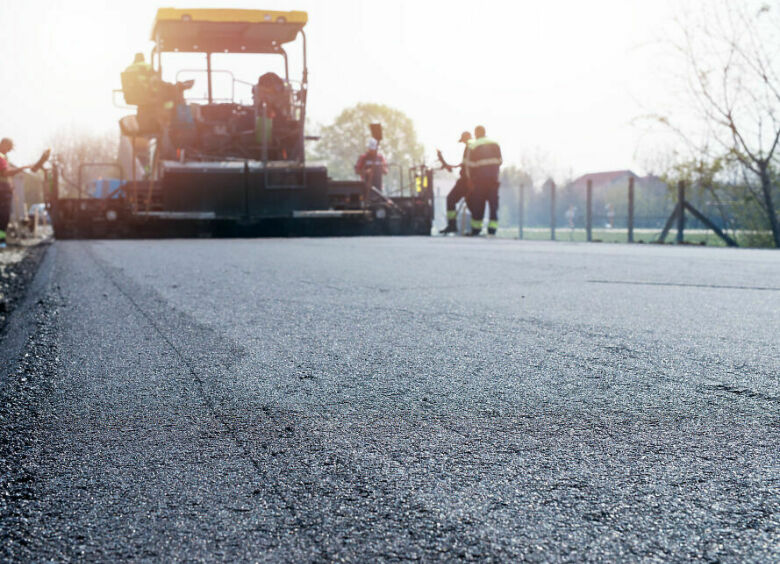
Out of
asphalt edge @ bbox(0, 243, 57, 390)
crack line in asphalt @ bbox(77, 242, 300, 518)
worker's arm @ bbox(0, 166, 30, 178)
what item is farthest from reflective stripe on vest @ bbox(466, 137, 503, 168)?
crack line in asphalt @ bbox(77, 242, 300, 518)

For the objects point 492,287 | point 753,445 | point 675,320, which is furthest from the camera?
point 492,287

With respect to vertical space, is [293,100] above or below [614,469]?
above

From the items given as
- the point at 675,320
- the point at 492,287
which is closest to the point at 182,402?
the point at 675,320

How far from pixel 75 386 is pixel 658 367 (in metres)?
1.90

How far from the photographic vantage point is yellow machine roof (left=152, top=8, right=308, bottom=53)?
42.8ft

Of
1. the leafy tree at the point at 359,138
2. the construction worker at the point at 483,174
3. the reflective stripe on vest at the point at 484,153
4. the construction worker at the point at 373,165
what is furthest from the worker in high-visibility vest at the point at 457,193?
the leafy tree at the point at 359,138

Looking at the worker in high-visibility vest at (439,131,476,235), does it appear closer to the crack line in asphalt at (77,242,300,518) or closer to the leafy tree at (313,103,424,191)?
the crack line in asphalt at (77,242,300,518)

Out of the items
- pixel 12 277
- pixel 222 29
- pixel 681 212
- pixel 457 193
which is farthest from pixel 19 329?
pixel 457 193

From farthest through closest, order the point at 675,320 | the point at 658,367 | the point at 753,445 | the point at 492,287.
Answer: the point at 492,287, the point at 675,320, the point at 658,367, the point at 753,445

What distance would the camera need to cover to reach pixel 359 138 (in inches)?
2072

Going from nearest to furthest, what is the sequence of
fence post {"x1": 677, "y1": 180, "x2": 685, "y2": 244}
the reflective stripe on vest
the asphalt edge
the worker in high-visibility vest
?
the asphalt edge
fence post {"x1": 677, "y1": 180, "x2": 685, "y2": 244}
the reflective stripe on vest
the worker in high-visibility vest

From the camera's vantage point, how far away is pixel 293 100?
14.2 m

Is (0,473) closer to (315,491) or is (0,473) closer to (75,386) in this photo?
(315,491)

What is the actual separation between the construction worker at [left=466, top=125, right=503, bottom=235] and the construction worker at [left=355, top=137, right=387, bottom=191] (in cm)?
192
